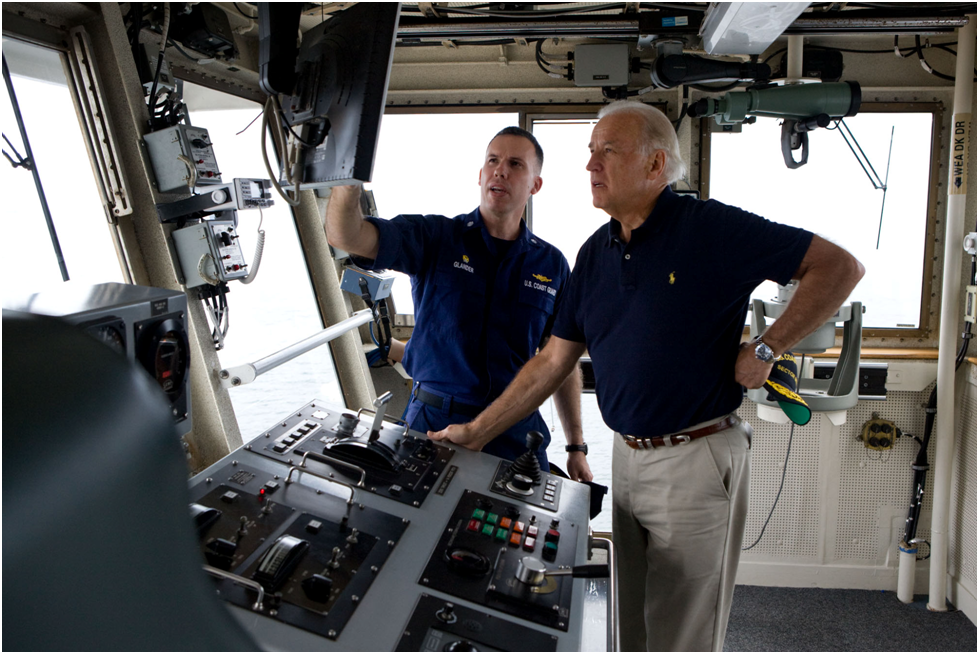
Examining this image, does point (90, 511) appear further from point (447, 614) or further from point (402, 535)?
point (402, 535)

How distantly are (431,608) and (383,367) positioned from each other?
8.84ft

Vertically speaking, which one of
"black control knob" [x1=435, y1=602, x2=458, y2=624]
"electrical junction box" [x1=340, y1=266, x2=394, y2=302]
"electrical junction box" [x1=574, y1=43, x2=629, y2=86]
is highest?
"electrical junction box" [x1=574, y1=43, x2=629, y2=86]

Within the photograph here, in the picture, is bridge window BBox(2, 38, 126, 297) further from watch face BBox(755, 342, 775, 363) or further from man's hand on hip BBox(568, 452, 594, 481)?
watch face BBox(755, 342, 775, 363)

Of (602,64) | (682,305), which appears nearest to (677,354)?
(682,305)

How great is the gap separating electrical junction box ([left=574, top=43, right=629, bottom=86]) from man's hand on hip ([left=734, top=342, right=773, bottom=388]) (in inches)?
63.5

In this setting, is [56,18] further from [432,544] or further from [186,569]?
[186,569]

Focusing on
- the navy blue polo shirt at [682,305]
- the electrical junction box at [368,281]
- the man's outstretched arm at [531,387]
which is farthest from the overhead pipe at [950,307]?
the electrical junction box at [368,281]

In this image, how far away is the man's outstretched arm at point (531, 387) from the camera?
1.70 metres

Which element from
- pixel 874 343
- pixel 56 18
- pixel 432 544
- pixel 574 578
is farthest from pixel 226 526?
pixel 874 343

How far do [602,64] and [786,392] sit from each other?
1.75 meters

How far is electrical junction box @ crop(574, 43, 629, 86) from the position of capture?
2.70m

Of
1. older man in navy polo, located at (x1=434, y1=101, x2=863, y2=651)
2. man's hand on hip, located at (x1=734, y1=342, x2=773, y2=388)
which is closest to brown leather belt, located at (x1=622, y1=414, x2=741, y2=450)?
older man in navy polo, located at (x1=434, y1=101, x2=863, y2=651)

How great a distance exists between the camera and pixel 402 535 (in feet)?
3.58

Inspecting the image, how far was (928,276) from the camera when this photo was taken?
10.4ft
